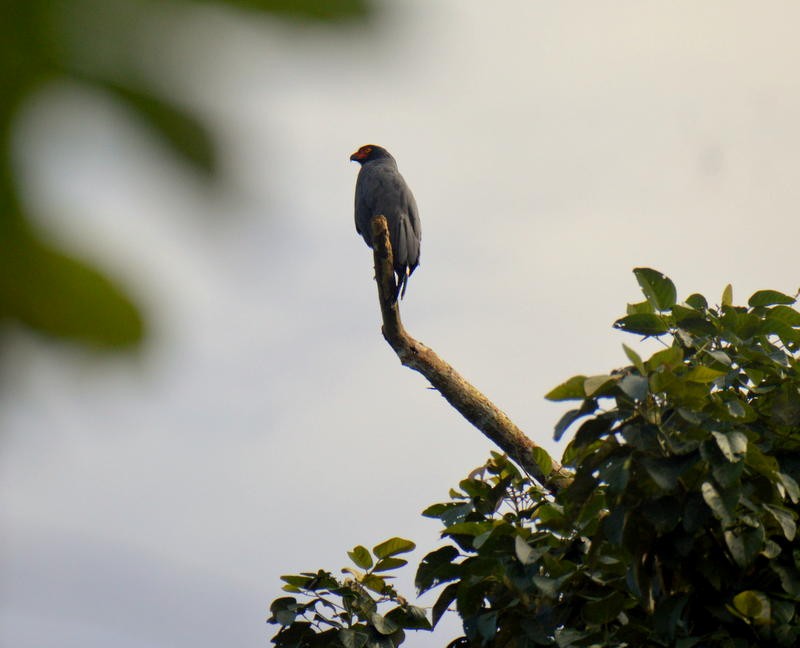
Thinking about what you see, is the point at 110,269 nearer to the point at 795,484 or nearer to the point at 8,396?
the point at 8,396

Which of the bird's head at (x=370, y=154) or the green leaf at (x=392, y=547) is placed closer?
the green leaf at (x=392, y=547)

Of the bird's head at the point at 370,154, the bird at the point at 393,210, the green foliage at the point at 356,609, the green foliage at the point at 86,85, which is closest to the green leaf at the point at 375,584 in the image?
the green foliage at the point at 356,609

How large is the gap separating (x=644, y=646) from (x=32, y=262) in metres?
2.82

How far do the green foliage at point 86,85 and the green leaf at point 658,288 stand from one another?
3102 millimetres

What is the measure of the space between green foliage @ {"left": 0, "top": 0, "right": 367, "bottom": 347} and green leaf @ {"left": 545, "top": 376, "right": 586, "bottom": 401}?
2371mm

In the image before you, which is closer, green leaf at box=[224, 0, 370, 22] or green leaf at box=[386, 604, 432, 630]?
green leaf at box=[224, 0, 370, 22]

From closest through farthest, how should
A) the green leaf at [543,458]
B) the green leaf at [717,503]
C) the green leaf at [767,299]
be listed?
1. the green leaf at [717,503]
2. the green leaf at [767,299]
3. the green leaf at [543,458]

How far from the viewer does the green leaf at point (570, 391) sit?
279 centimetres

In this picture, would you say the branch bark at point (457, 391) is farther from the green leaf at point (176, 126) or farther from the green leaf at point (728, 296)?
the green leaf at point (176, 126)

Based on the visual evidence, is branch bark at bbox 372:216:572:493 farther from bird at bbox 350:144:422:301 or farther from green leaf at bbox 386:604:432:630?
bird at bbox 350:144:422:301

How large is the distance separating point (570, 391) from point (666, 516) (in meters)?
0.43

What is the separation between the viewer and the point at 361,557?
4.01 metres

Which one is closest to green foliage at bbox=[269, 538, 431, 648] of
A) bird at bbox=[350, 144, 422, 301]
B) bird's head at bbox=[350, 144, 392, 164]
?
bird at bbox=[350, 144, 422, 301]

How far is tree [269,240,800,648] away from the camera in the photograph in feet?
9.09
